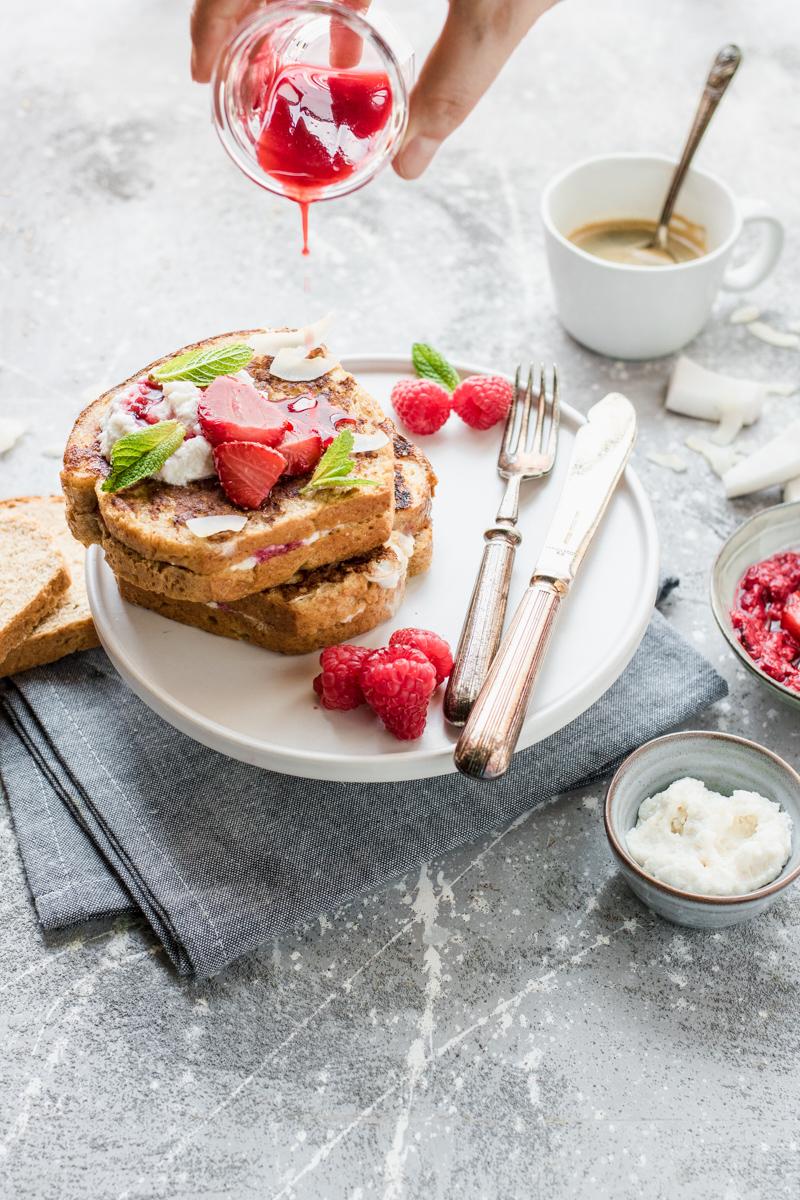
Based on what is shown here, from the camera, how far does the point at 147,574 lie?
6.55 ft

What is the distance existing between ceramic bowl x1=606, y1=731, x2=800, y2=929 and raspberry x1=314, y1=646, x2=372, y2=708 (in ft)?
1.48

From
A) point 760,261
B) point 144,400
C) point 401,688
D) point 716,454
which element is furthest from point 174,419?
point 760,261

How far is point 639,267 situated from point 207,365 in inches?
49.4

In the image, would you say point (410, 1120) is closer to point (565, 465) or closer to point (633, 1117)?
point (633, 1117)

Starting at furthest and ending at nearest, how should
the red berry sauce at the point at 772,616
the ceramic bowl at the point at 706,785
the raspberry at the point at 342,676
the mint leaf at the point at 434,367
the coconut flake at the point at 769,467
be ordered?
the coconut flake at the point at 769,467
the mint leaf at the point at 434,367
the red berry sauce at the point at 772,616
the raspberry at the point at 342,676
the ceramic bowl at the point at 706,785

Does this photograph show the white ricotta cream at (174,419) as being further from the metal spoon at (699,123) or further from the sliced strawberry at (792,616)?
the metal spoon at (699,123)

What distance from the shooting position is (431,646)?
1967 mm

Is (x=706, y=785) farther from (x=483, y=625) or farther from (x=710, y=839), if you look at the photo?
(x=483, y=625)

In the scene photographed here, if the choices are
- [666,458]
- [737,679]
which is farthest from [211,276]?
[737,679]

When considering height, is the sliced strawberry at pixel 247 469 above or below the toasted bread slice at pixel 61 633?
above

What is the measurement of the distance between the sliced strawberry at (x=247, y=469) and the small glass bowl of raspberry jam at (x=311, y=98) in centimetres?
54

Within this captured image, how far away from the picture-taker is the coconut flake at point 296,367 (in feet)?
7.29

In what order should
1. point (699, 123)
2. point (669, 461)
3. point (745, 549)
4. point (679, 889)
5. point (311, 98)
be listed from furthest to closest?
point (699, 123)
point (669, 461)
point (745, 549)
point (311, 98)
point (679, 889)

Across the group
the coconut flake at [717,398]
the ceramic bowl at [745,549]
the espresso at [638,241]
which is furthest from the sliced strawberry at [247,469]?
the espresso at [638,241]
